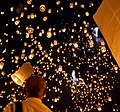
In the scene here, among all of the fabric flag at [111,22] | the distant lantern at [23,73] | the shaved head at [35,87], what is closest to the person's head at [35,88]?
the shaved head at [35,87]

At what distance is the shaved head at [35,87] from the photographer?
76.9 inches

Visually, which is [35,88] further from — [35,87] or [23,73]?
[23,73]

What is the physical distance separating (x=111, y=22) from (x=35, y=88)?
66cm

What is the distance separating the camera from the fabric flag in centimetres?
152

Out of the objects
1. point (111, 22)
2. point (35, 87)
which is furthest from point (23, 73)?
point (111, 22)

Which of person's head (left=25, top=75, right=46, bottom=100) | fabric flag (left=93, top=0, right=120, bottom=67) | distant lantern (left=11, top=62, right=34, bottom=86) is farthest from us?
distant lantern (left=11, top=62, right=34, bottom=86)

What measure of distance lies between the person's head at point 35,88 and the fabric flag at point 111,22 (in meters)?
0.58

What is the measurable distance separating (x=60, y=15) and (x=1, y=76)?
332 centimetres

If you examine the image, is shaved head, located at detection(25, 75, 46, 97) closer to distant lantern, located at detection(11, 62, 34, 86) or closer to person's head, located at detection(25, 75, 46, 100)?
person's head, located at detection(25, 75, 46, 100)

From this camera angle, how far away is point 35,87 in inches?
77.3

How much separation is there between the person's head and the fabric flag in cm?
58

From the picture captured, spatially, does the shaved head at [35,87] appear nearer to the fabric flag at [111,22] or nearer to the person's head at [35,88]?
the person's head at [35,88]

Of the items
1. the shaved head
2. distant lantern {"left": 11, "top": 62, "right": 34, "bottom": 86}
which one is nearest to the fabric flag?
the shaved head

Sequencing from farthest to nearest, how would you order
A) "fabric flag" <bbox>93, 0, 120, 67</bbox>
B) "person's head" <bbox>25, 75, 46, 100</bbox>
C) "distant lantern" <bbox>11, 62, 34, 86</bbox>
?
"distant lantern" <bbox>11, 62, 34, 86</bbox> < "person's head" <bbox>25, 75, 46, 100</bbox> < "fabric flag" <bbox>93, 0, 120, 67</bbox>
